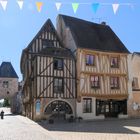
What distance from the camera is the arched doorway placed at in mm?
23797

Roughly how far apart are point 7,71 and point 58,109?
984 inches

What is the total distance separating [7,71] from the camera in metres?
47.4

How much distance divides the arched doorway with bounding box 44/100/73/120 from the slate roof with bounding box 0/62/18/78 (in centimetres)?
2402

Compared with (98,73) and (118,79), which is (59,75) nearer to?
(98,73)

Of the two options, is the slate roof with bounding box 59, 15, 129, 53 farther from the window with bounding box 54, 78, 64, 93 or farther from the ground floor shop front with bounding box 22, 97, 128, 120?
the ground floor shop front with bounding box 22, 97, 128, 120

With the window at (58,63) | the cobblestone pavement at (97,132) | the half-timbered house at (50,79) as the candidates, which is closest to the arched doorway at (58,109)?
the half-timbered house at (50,79)

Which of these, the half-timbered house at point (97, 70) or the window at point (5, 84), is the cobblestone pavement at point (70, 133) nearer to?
the half-timbered house at point (97, 70)

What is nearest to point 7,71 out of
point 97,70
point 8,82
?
point 8,82

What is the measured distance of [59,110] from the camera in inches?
953

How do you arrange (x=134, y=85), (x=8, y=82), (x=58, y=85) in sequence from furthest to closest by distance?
→ 1. (x=8, y=82)
2. (x=134, y=85)
3. (x=58, y=85)

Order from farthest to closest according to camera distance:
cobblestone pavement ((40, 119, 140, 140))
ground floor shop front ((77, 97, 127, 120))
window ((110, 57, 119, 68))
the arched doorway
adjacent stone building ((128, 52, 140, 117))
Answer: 1. adjacent stone building ((128, 52, 140, 117))
2. window ((110, 57, 119, 68))
3. ground floor shop front ((77, 97, 127, 120))
4. the arched doorway
5. cobblestone pavement ((40, 119, 140, 140))

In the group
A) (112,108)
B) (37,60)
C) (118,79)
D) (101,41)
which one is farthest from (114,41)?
(37,60)

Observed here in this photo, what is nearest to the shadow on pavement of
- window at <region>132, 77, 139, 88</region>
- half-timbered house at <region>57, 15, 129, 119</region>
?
half-timbered house at <region>57, 15, 129, 119</region>

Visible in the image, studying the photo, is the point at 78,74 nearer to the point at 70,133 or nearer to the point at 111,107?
the point at 111,107
